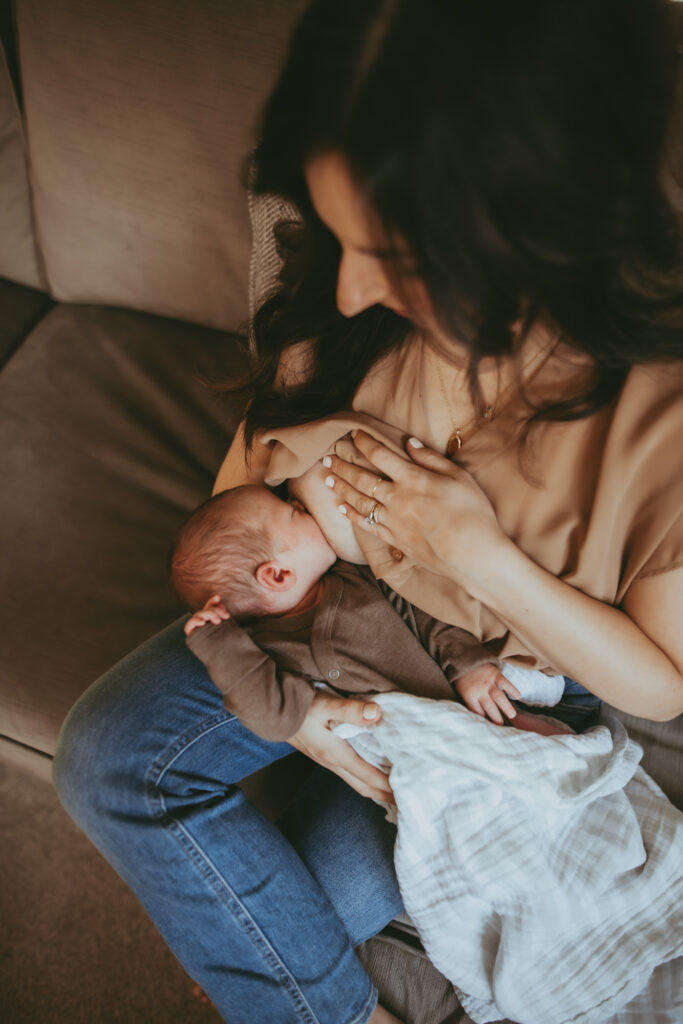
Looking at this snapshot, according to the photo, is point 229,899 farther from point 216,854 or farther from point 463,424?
point 463,424

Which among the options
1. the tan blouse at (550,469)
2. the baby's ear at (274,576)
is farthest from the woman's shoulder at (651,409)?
the baby's ear at (274,576)

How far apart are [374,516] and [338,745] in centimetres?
33

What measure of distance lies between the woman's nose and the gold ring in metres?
0.29

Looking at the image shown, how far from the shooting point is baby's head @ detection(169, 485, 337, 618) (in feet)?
3.06

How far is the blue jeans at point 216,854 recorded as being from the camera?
0.86m

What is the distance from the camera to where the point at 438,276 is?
0.58m

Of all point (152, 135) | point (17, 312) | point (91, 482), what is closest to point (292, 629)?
point (91, 482)

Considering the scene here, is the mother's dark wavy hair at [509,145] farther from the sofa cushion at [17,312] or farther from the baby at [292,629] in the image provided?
the sofa cushion at [17,312]

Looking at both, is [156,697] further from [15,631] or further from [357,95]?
[357,95]

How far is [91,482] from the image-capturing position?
52.6 inches

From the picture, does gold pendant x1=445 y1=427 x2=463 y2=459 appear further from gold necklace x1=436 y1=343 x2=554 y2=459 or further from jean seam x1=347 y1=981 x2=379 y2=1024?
jean seam x1=347 y1=981 x2=379 y2=1024

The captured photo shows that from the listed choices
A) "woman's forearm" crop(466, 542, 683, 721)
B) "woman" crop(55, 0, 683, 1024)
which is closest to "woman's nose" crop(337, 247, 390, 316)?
"woman" crop(55, 0, 683, 1024)

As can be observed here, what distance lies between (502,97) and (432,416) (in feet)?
1.44

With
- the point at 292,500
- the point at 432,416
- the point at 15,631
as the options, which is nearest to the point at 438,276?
the point at 432,416
